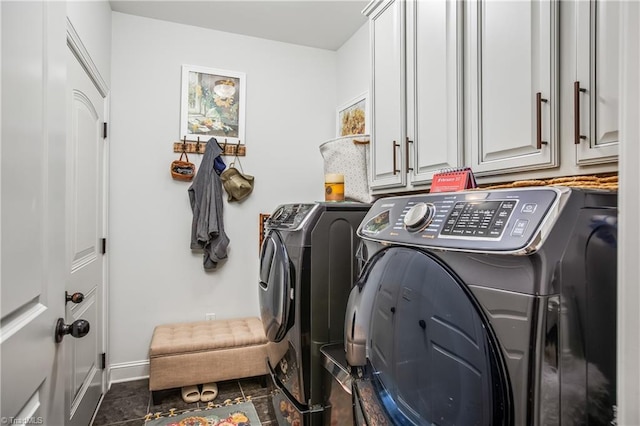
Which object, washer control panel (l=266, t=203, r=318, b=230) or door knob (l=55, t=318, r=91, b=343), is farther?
washer control panel (l=266, t=203, r=318, b=230)

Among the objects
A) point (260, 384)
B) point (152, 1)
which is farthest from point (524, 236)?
point (152, 1)

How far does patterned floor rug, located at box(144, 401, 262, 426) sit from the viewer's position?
2203mm

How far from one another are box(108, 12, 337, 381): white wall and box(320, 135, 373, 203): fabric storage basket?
104 centimetres

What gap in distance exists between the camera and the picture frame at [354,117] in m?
2.91

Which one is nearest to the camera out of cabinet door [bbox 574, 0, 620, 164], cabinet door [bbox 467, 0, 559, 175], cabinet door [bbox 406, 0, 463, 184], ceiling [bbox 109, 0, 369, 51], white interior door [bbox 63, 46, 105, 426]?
cabinet door [bbox 574, 0, 620, 164]

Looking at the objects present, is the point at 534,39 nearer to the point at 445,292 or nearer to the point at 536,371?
the point at 445,292

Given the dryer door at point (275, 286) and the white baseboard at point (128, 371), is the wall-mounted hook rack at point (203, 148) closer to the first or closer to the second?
the dryer door at point (275, 286)

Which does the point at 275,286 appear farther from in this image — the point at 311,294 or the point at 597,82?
the point at 597,82

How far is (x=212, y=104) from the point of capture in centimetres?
301

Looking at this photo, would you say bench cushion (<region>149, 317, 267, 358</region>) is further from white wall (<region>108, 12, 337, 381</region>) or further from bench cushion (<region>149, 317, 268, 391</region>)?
white wall (<region>108, 12, 337, 381</region>)

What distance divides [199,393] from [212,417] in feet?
1.01

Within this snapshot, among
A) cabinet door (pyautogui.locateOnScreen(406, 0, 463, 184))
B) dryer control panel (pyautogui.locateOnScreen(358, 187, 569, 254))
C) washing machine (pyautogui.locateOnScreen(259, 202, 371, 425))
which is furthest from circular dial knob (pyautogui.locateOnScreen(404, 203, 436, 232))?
washing machine (pyautogui.locateOnScreen(259, 202, 371, 425))

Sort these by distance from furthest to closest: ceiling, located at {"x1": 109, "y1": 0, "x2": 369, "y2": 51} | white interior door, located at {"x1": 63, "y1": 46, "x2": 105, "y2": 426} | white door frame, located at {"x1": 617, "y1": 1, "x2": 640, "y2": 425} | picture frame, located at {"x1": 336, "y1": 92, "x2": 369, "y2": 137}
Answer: picture frame, located at {"x1": 336, "y1": 92, "x2": 369, "y2": 137}
ceiling, located at {"x1": 109, "y1": 0, "x2": 369, "y2": 51}
white interior door, located at {"x1": 63, "y1": 46, "x2": 105, "y2": 426}
white door frame, located at {"x1": 617, "y1": 1, "x2": 640, "y2": 425}

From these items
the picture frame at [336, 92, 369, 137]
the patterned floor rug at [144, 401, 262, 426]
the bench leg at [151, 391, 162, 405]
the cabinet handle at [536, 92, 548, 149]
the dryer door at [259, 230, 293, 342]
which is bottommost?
the patterned floor rug at [144, 401, 262, 426]
